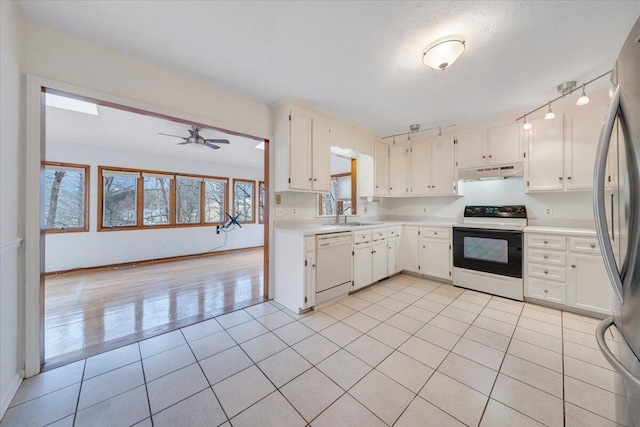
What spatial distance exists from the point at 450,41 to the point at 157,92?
252 centimetres

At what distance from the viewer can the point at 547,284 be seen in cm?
266

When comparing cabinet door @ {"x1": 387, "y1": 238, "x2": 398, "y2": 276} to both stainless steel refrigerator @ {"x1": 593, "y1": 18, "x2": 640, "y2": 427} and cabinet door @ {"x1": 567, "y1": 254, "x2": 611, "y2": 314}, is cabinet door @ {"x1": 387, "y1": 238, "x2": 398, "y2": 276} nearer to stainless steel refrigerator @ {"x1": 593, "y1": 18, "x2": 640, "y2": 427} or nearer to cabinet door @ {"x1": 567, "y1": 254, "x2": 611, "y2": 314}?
cabinet door @ {"x1": 567, "y1": 254, "x2": 611, "y2": 314}

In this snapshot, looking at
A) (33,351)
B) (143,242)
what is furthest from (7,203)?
(143,242)

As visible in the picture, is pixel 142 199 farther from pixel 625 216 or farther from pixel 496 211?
pixel 496 211

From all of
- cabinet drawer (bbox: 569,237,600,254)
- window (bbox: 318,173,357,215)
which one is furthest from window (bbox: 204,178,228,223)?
cabinet drawer (bbox: 569,237,600,254)

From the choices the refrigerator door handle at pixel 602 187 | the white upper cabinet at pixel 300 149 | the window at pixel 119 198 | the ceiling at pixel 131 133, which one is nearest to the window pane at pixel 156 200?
the window at pixel 119 198

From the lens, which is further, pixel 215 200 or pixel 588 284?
pixel 215 200

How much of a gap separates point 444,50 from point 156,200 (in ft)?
19.2

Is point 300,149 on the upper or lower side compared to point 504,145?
lower

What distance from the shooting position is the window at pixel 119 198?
4.60m

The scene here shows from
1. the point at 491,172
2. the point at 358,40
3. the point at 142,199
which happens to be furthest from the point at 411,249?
the point at 142,199

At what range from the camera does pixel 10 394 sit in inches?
55.6

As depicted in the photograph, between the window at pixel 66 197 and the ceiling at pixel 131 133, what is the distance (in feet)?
1.78

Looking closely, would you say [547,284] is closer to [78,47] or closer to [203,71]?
[203,71]
